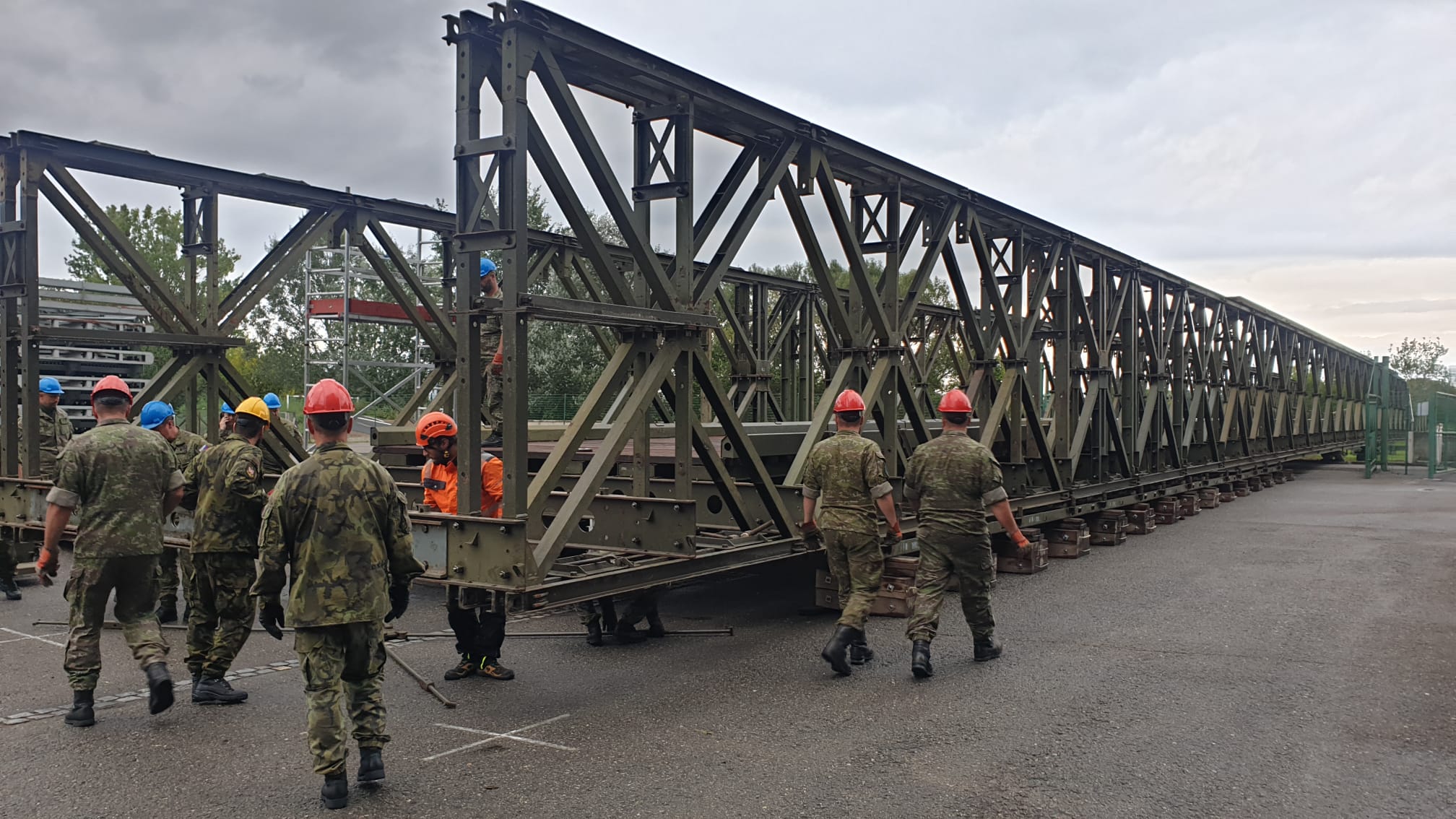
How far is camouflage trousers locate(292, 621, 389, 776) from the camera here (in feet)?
15.3

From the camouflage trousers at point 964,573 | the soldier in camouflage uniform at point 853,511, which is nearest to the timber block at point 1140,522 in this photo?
the camouflage trousers at point 964,573

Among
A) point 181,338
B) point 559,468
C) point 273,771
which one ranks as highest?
point 181,338

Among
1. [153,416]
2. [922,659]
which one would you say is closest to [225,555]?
[153,416]

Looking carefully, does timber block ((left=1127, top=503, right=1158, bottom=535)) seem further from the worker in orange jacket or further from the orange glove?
the orange glove

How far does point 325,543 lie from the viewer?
4852 millimetres

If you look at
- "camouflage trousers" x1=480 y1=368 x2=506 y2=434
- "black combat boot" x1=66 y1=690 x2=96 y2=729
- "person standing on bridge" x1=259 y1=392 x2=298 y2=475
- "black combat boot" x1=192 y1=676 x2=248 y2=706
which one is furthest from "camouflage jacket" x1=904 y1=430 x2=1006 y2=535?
"person standing on bridge" x1=259 y1=392 x2=298 y2=475

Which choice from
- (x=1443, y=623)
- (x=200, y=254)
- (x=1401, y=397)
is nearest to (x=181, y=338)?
(x=200, y=254)

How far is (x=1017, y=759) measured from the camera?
5.23m

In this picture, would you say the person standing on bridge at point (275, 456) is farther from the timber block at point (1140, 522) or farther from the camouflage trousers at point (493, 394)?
the timber block at point (1140, 522)

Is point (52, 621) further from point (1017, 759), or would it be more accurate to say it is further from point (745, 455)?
point (1017, 759)

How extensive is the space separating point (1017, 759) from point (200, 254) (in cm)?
846

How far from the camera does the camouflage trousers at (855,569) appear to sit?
698 cm

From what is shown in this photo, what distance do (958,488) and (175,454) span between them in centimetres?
535

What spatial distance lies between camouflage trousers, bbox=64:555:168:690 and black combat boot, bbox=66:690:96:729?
4 centimetres
